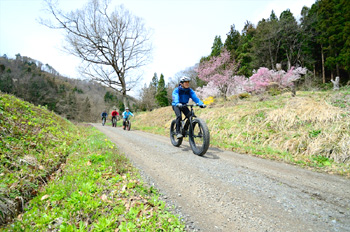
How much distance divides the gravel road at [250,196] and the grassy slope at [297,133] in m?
1.32

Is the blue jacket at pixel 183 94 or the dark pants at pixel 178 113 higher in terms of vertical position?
the blue jacket at pixel 183 94

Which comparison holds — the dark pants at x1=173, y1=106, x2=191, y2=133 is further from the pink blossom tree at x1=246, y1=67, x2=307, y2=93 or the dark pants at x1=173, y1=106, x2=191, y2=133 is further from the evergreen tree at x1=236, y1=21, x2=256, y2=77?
the evergreen tree at x1=236, y1=21, x2=256, y2=77

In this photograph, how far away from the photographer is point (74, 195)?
6.62 ft

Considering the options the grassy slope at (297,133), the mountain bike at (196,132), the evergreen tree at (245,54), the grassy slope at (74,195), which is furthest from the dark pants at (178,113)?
the evergreen tree at (245,54)

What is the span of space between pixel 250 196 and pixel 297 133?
15.1 ft

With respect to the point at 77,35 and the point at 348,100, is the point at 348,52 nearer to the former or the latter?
the point at 348,100

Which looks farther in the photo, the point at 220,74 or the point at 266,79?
the point at 266,79

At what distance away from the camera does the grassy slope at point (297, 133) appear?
435 centimetres

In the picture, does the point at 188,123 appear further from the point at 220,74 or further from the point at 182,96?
the point at 220,74

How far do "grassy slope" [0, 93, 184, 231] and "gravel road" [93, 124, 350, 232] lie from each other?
14.9 inches

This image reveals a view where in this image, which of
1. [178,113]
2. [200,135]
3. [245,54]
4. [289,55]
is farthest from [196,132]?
[289,55]

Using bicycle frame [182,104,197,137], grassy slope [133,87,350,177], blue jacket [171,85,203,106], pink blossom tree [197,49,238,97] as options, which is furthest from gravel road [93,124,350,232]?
pink blossom tree [197,49,238,97]

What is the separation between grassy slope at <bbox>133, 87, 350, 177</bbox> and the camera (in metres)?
4.35

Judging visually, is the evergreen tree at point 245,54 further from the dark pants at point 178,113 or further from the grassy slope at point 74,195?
the grassy slope at point 74,195
